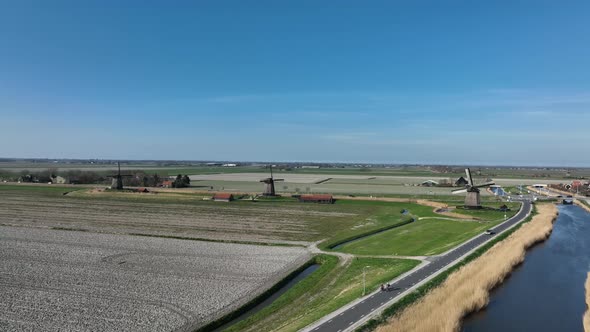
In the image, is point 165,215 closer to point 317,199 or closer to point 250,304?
point 317,199

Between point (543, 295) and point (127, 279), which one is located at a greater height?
point (127, 279)

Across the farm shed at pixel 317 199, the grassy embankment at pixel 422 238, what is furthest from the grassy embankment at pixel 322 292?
the farm shed at pixel 317 199

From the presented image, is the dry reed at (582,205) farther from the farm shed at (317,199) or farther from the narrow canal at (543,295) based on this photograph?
the farm shed at (317,199)

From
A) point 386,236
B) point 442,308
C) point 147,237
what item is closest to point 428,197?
point 386,236

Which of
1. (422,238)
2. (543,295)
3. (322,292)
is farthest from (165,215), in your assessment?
(543,295)

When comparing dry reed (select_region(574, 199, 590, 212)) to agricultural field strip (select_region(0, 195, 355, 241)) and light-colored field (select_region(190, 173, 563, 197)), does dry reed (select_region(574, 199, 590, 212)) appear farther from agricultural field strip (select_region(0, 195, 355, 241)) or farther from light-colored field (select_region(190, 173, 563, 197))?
agricultural field strip (select_region(0, 195, 355, 241))

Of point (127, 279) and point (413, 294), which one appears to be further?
point (127, 279)
